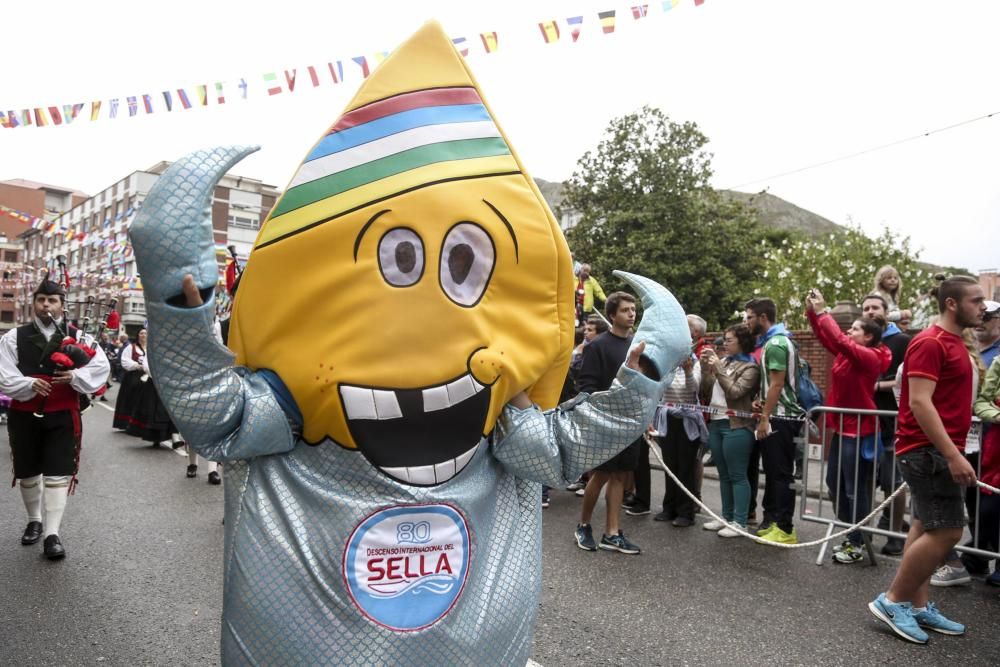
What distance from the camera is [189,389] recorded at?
6.03 feet

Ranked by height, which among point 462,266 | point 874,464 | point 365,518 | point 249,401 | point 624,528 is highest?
point 462,266

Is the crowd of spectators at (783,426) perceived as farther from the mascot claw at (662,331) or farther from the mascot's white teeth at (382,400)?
the mascot's white teeth at (382,400)

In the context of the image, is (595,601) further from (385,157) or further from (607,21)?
(607,21)

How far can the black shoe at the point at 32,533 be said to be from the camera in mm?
5266

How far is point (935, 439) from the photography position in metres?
3.67

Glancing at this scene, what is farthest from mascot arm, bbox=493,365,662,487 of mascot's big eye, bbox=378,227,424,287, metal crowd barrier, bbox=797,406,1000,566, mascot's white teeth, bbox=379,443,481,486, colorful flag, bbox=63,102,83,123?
colorful flag, bbox=63,102,83,123

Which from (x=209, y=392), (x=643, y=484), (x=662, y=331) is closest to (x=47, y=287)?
(x=209, y=392)

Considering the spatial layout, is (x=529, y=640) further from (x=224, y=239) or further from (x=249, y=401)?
(x=224, y=239)

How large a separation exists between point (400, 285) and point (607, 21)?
13.6 feet

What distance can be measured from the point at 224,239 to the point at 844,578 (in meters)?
47.7

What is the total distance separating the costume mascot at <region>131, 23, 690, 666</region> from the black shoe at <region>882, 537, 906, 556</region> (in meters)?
4.62

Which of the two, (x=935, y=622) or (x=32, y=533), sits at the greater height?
(x=935, y=622)

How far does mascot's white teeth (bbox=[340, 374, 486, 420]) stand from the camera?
1908 mm

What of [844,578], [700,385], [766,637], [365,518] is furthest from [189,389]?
[700,385]
